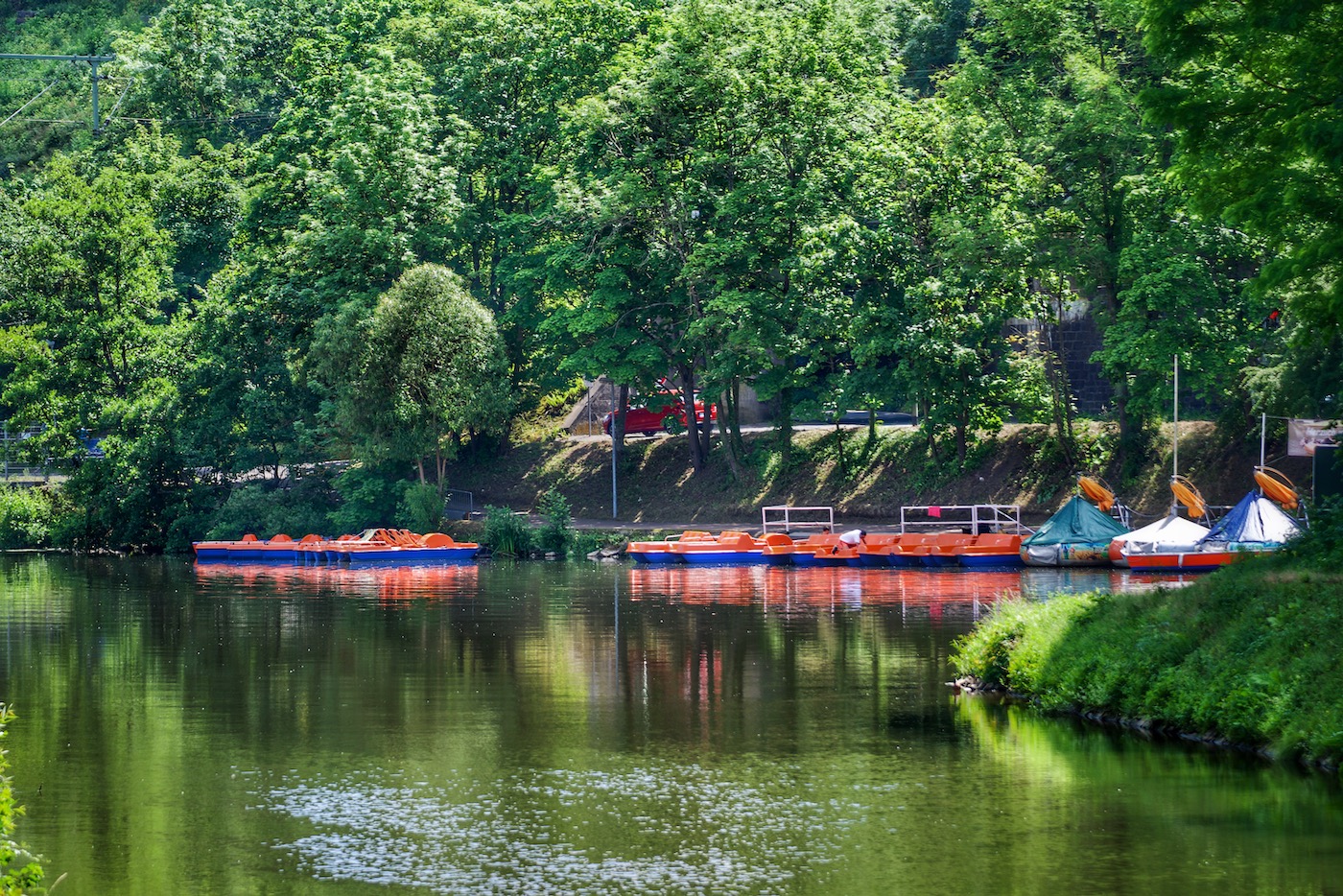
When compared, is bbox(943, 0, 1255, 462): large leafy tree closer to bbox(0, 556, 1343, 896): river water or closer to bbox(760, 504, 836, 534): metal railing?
bbox(760, 504, 836, 534): metal railing

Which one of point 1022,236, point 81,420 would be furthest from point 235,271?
point 1022,236

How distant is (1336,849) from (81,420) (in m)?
63.8

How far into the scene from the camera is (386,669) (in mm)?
31906

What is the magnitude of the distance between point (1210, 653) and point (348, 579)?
37.7 meters

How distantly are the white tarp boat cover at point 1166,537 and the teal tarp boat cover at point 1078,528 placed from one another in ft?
4.55

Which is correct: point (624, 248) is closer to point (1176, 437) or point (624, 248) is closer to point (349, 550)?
point (349, 550)

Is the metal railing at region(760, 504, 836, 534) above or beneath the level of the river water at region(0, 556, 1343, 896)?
above

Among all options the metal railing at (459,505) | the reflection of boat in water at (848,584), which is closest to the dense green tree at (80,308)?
the metal railing at (459,505)

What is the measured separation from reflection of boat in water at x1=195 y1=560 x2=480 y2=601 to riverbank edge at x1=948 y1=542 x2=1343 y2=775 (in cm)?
2469

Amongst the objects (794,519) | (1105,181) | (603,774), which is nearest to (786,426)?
(794,519)

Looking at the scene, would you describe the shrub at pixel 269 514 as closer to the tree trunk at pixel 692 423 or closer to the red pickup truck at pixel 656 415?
the red pickup truck at pixel 656 415

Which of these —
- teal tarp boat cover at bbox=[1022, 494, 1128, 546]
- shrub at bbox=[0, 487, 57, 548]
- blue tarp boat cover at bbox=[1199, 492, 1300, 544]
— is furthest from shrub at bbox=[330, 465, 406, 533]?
blue tarp boat cover at bbox=[1199, 492, 1300, 544]

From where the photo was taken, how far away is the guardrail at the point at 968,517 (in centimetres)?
5862

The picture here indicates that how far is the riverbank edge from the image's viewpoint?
68.5ft
